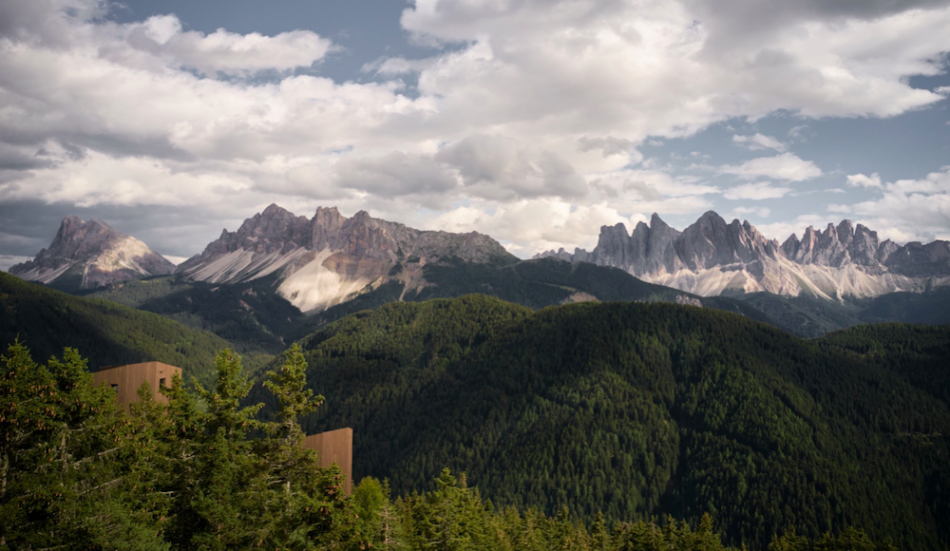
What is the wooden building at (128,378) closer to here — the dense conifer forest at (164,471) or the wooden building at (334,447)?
the dense conifer forest at (164,471)

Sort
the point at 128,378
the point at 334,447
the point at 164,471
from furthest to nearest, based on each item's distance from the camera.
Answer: the point at 128,378 → the point at 334,447 → the point at 164,471

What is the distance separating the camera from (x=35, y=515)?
2614 centimetres

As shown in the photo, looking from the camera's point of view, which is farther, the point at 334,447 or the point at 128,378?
the point at 128,378

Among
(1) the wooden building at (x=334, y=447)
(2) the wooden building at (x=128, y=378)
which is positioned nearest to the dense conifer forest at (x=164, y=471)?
(1) the wooden building at (x=334, y=447)

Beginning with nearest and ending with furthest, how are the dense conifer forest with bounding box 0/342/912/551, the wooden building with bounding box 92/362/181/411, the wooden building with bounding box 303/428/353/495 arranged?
the dense conifer forest with bounding box 0/342/912/551
the wooden building with bounding box 303/428/353/495
the wooden building with bounding box 92/362/181/411

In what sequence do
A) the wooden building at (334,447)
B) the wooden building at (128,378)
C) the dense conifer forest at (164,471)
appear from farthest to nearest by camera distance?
1. the wooden building at (128,378)
2. the wooden building at (334,447)
3. the dense conifer forest at (164,471)

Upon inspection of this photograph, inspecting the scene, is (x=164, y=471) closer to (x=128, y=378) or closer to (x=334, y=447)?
(x=334, y=447)

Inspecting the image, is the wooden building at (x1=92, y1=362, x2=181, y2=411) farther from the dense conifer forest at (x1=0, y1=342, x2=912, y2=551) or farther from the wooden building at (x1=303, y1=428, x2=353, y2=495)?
the wooden building at (x1=303, y1=428, x2=353, y2=495)

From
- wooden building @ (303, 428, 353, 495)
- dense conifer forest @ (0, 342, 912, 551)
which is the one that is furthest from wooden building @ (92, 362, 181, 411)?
wooden building @ (303, 428, 353, 495)

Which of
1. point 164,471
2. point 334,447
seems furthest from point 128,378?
point 334,447

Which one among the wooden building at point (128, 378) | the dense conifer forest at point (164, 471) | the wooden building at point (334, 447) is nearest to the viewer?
the dense conifer forest at point (164, 471)

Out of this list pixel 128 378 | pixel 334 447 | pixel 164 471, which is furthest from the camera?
Answer: pixel 128 378

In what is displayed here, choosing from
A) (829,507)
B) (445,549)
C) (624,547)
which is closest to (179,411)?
(445,549)

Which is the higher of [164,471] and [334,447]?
[334,447]
